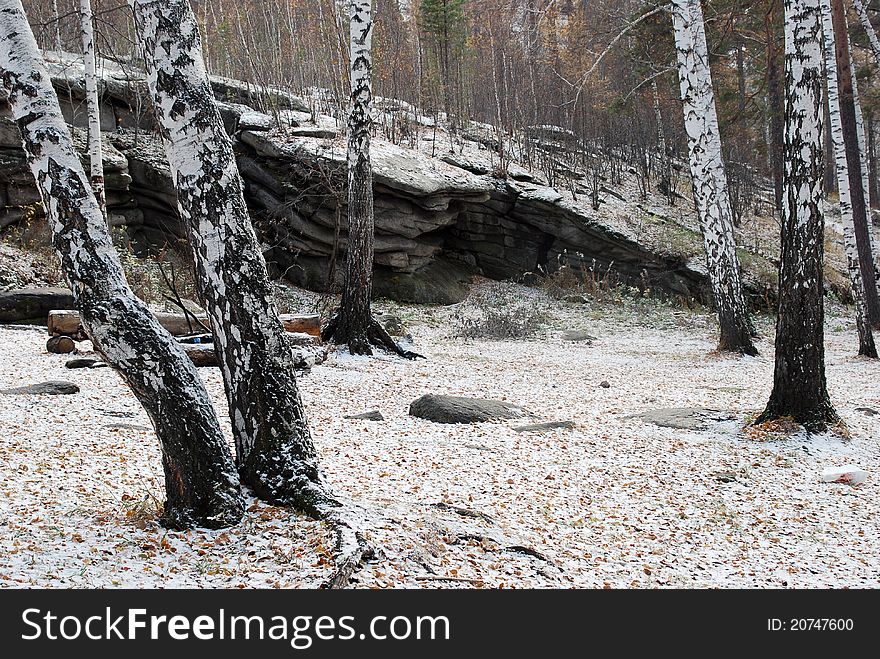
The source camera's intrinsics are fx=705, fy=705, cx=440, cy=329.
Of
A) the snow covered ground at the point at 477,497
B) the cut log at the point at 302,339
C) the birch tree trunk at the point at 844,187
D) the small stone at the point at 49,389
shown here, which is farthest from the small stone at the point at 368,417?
the birch tree trunk at the point at 844,187

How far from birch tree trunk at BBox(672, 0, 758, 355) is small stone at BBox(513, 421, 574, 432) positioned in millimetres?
5963

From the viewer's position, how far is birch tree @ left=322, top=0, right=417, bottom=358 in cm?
988

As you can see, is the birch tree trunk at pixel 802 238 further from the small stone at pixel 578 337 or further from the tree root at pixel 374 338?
the small stone at pixel 578 337

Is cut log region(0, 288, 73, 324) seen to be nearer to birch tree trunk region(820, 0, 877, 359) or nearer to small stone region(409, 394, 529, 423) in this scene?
small stone region(409, 394, 529, 423)

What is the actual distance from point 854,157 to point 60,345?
45.7ft

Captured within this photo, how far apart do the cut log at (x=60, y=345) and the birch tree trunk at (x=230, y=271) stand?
233 inches

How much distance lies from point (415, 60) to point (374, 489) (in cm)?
2331

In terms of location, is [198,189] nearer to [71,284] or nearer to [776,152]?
[71,284]

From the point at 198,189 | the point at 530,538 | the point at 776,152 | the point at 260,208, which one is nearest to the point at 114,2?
the point at 260,208

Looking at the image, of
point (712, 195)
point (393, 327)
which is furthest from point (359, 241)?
point (712, 195)

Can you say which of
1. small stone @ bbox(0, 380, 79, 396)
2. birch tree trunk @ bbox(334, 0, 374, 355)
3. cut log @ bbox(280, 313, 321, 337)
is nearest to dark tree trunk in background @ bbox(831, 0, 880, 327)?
birch tree trunk @ bbox(334, 0, 374, 355)

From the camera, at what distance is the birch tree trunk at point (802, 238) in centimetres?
602

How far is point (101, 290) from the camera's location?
10.9ft

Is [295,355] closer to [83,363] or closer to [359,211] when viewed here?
[83,363]
